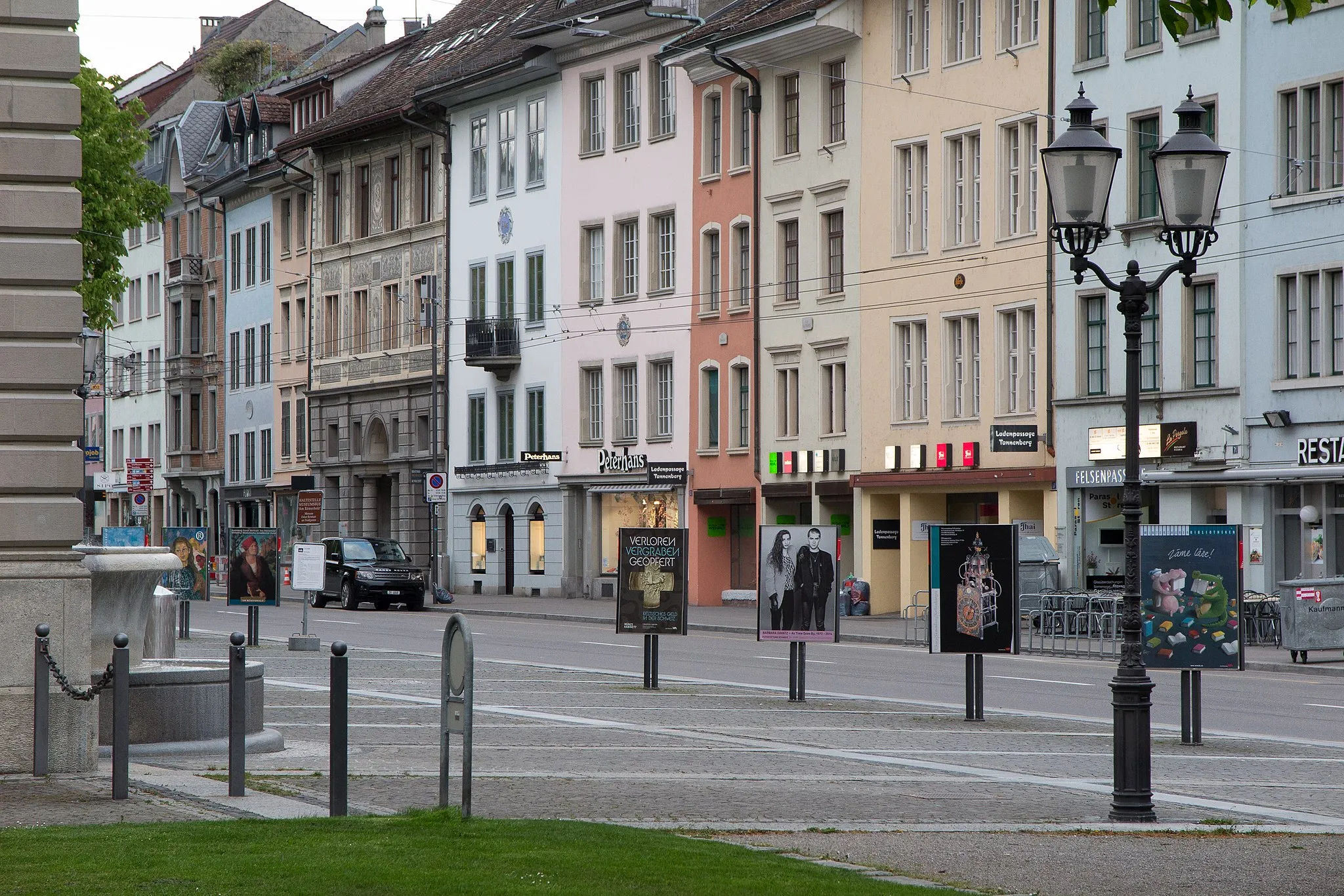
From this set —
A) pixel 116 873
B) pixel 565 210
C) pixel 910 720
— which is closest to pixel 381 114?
pixel 565 210

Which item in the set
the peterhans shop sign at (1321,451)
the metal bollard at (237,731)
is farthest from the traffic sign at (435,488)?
the metal bollard at (237,731)

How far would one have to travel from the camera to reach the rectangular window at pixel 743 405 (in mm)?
52281

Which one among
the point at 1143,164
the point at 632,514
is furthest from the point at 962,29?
the point at 632,514

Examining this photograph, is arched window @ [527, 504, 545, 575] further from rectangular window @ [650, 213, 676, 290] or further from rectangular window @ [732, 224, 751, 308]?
rectangular window @ [732, 224, 751, 308]

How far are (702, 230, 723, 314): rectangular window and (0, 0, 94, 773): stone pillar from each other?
130ft

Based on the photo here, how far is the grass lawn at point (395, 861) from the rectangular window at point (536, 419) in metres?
49.2

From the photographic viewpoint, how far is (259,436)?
78812 mm

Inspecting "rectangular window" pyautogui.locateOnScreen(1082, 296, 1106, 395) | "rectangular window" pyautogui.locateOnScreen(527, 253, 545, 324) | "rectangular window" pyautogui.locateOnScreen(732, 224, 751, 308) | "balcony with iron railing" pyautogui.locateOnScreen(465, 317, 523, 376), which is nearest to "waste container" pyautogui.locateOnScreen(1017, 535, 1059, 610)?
"rectangular window" pyautogui.locateOnScreen(1082, 296, 1106, 395)

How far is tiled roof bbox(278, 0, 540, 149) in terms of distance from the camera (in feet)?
205

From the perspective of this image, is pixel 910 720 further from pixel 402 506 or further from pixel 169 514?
pixel 169 514

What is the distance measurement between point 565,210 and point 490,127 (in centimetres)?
486

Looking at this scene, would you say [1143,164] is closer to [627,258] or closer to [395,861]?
[627,258]

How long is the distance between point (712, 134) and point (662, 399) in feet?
22.8

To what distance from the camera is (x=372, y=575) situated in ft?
171
